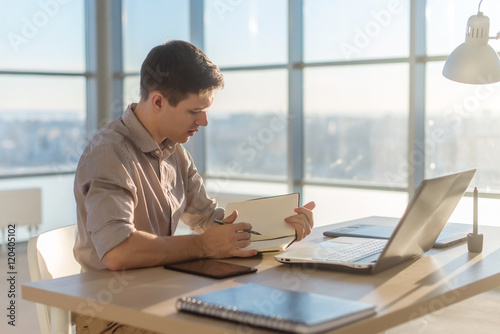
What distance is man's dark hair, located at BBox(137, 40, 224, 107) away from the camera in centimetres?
204

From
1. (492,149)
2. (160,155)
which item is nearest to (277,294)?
(160,155)

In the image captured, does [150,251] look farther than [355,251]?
No

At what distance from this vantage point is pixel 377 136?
217 inches

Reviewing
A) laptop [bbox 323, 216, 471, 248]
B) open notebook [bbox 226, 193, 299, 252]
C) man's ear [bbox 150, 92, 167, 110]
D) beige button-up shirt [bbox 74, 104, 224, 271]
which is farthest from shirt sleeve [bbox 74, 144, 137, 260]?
laptop [bbox 323, 216, 471, 248]

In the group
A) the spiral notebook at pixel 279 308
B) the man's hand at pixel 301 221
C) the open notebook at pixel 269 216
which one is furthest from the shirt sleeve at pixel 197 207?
the spiral notebook at pixel 279 308

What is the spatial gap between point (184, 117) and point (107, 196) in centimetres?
43

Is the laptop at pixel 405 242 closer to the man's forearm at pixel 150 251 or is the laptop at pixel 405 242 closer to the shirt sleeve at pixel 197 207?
the man's forearm at pixel 150 251

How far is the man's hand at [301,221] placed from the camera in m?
2.15

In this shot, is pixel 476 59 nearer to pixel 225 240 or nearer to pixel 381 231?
pixel 381 231

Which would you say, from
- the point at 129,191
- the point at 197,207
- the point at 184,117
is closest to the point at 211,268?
the point at 129,191

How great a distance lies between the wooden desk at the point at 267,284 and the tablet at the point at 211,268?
0.08ft

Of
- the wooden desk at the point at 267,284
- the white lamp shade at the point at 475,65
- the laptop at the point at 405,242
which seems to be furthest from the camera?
the white lamp shade at the point at 475,65

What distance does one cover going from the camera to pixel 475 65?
2264 mm

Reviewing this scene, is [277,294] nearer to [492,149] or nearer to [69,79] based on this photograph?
[492,149]
